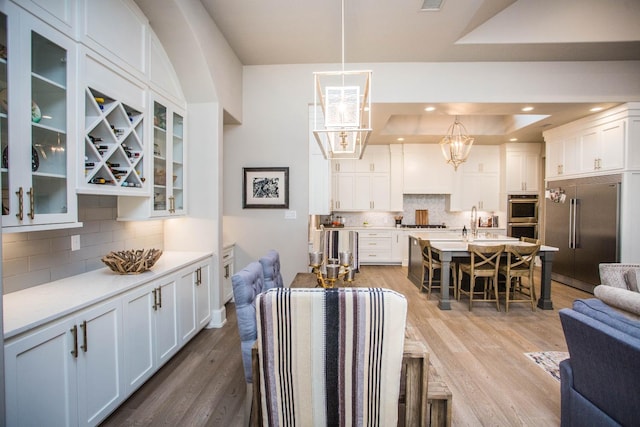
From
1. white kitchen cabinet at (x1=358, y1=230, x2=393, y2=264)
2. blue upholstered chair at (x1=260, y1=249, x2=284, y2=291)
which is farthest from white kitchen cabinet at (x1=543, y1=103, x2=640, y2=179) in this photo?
blue upholstered chair at (x1=260, y1=249, x2=284, y2=291)

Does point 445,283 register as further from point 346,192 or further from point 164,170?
point 164,170

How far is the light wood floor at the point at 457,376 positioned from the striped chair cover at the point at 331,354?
0.98 meters

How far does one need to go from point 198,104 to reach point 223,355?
2.54m

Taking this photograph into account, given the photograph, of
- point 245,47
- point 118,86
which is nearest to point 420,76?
point 245,47

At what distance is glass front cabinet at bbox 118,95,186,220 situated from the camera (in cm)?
266

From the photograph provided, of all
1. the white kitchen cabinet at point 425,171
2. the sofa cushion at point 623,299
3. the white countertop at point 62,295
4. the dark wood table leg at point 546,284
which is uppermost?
the white kitchen cabinet at point 425,171

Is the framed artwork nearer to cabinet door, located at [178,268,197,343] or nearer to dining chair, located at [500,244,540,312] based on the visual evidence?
cabinet door, located at [178,268,197,343]

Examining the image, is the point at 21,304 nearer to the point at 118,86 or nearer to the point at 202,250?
the point at 118,86

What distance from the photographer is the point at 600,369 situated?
1437 mm

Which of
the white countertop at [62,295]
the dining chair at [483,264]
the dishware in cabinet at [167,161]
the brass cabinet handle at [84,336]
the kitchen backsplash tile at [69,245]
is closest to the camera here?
the white countertop at [62,295]

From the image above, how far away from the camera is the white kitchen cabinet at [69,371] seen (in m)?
1.35

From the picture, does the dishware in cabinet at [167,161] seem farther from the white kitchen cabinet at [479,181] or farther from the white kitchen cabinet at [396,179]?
the white kitchen cabinet at [479,181]

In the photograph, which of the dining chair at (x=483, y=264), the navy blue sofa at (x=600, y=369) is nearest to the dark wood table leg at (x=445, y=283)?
the dining chair at (x=483, y=264)

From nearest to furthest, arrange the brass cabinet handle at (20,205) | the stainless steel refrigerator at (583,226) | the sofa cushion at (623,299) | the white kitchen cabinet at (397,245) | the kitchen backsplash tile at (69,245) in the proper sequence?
1. the brass cabinet handle at (20,205)
2. the kitchen backsplash tile at (69,245)
3. the sofa cushion at (623,299)
4. the stainless steel refrigerator at (583,226)
5. the white kitchen cabinet at (397,245)
